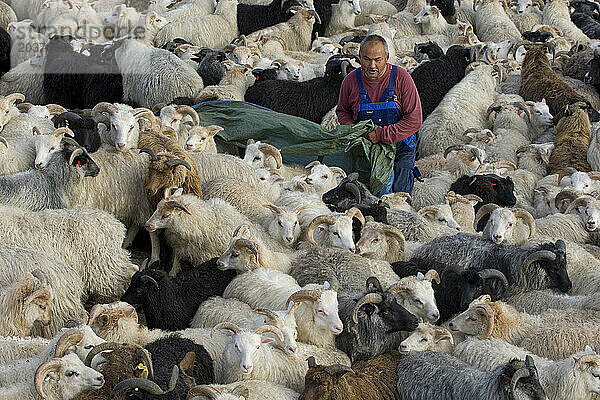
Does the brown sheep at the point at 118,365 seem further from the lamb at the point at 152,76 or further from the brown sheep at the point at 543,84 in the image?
the brown sheep at the point at 543,84

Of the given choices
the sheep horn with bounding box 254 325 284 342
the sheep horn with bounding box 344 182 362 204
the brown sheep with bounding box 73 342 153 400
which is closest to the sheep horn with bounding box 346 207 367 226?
the sheep horn with bounding box 344 182 362 204

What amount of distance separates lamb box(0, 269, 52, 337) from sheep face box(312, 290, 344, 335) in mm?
1904

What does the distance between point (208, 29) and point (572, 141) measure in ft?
19.3

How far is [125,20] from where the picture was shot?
14.1 m

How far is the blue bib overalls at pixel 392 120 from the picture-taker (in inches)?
380

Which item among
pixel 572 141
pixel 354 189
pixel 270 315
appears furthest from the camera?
pixel 572 141

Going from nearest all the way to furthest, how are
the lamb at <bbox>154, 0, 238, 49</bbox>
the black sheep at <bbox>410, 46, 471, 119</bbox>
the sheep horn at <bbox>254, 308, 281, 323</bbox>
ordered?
the sheep horn at <bbox>254, 308, 281, 323</bbox>, the black sheep at <bbox>410, 46, 471, 119</bbox>, the lamb at <bbox>154, 0, 238, 49</bbox>

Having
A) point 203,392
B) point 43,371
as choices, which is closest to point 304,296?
point 203,392

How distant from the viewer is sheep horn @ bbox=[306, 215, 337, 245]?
790 cm

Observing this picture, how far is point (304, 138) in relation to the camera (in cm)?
1021

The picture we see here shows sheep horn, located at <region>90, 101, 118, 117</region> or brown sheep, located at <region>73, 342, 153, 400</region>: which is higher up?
sheep horn, located at <region>90, 101, 118, 117</region>

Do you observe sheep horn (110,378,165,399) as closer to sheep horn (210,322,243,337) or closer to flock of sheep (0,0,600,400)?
flock of sheep (0,0,600,400)

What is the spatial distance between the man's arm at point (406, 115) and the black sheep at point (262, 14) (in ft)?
19.3

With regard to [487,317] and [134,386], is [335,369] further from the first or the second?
[487,317]
